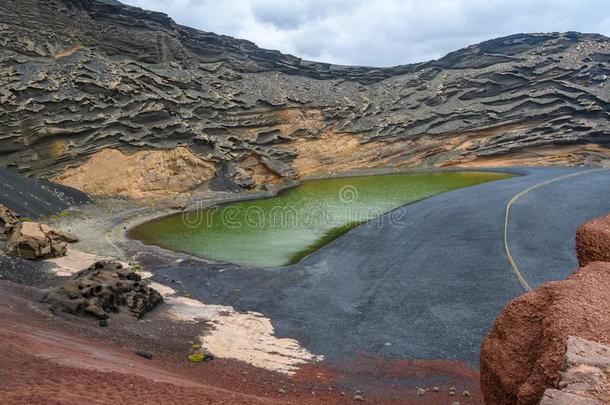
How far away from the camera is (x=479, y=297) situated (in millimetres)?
15883

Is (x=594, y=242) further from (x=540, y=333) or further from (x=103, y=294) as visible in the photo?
(x=103, y=294)

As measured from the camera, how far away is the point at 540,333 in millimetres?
5965

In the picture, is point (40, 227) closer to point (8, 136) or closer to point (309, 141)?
point (8, 136)

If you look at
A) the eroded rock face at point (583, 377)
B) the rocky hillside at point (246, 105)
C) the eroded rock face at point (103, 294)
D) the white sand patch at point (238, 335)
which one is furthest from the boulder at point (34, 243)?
the eroded rock face at point (583, 377)

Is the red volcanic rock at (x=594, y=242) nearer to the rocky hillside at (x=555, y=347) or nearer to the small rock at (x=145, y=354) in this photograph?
the rocky hillside at (x=555, y=347)

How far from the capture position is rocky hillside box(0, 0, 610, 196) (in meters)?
39.5

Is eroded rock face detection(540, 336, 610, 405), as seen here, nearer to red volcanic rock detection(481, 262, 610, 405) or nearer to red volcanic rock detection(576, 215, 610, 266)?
red volcanic rock detection(481, 262, 610, 405)

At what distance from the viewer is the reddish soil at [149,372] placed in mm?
6789

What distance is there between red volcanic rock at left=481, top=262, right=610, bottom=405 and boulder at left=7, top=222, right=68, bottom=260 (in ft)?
63.3

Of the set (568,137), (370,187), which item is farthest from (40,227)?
(568,137)

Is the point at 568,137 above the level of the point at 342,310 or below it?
above

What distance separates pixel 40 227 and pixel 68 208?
503 inches

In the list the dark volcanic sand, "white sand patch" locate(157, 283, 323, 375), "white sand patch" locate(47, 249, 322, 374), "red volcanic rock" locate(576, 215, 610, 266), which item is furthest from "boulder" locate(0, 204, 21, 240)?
"red volcanic rock" locate(576, 215, 610, 266)

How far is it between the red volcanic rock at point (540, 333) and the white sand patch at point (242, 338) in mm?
6819
